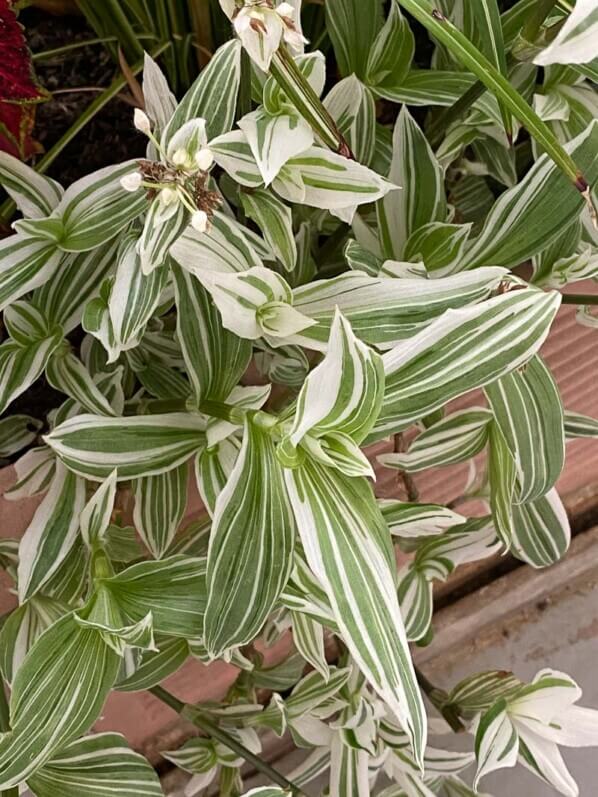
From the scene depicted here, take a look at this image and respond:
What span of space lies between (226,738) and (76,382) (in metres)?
0.27

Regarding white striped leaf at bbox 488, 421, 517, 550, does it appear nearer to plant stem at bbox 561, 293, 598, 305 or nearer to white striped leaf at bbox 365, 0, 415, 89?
plant stem at bbox 561, 293, 598, 305

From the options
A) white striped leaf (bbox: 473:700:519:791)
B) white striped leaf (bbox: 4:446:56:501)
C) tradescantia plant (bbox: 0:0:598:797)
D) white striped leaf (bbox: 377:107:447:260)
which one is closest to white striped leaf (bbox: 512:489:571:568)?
tradescantia plant (bbox: 0:0:598:797)

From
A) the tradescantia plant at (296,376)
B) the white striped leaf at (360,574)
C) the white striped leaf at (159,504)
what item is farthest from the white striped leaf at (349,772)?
the white striped leaf at (360,574)

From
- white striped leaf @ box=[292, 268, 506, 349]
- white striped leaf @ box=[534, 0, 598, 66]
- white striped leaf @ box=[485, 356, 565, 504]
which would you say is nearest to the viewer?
white striped leaf @ box=[534, 0, 598, 66]

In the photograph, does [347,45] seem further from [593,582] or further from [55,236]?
[593,582]

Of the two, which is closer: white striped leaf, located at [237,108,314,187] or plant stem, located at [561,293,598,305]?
white striped leaf, located at [237,108,314,187]

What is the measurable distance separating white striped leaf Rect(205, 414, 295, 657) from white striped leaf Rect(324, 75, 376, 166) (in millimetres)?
220

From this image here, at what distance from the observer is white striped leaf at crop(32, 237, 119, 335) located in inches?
19.4

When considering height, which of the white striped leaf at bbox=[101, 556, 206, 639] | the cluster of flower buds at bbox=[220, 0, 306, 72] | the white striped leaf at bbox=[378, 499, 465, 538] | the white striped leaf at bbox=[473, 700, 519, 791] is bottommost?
the white striped leaf at bbox=[473, 700, 519, 791]

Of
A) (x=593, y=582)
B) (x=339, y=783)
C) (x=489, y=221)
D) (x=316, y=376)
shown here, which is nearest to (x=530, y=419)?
(x=489, y=221)

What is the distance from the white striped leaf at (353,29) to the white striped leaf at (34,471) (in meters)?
0.31

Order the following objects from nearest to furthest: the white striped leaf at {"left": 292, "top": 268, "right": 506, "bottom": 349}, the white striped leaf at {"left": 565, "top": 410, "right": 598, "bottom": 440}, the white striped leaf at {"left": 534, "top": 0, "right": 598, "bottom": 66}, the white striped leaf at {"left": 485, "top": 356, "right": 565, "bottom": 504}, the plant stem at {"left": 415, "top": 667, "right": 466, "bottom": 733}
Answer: the white striped leaf at {"left": 534, "top": 0, "right": 598, "bottom": 66} < the white striped leaf at {"left": 292, "top": 268, "right": 506, "bottom": 349} < the white striped leaf at {"left": 485, "top": 356, "right": 565, "bottom": 504} < the white striped leaf at {"left": 565, "top": 410, "right": 598, "bottom": 440} < the plant stem at {"left": 415, "top": 667, "right": 466, "bottom": 733}

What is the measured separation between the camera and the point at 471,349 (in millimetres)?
341

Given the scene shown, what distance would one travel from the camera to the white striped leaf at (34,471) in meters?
0.52
